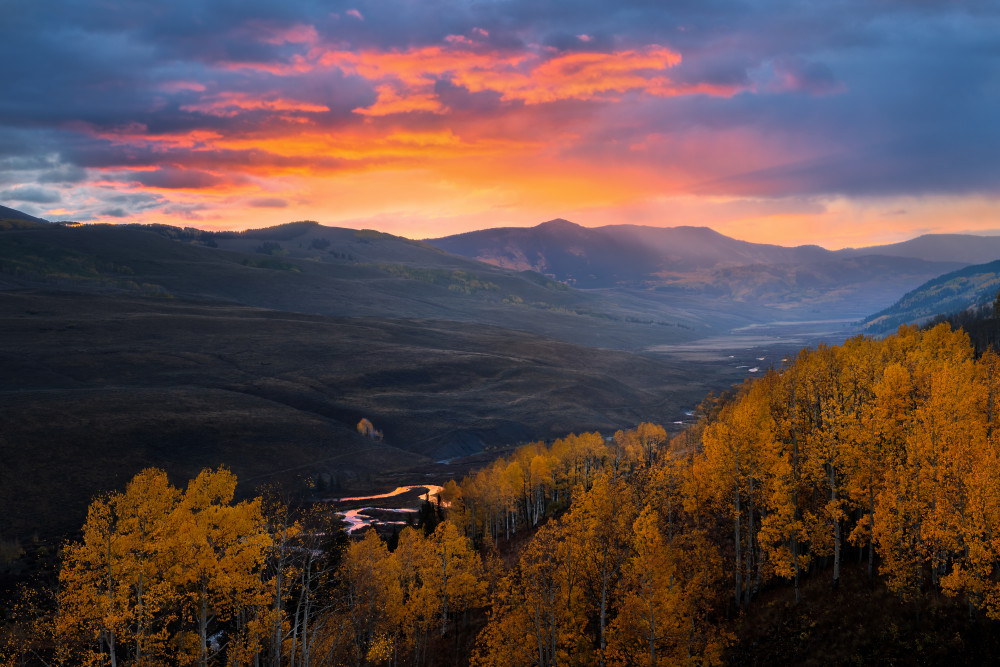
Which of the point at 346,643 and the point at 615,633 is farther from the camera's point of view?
the point at 346,643

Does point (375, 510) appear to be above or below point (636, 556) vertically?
below

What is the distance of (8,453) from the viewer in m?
160

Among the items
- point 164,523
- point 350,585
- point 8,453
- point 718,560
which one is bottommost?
point 8,453

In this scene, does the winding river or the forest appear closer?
the forest

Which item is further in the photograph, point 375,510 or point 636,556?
point 375,510

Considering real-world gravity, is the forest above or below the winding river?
above

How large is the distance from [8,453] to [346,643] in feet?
486

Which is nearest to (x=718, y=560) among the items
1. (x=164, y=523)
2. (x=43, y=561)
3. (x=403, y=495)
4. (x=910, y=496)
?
(x=910, y=496)

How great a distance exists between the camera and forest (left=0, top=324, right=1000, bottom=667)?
3962 centimetres

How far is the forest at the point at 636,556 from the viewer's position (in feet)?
130

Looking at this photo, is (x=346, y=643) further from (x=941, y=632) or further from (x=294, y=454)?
(x=294, y=454)

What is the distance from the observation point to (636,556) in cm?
4581

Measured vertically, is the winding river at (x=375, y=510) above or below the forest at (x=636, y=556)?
below

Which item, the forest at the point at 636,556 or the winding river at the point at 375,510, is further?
the winding river at the point at 375,510
